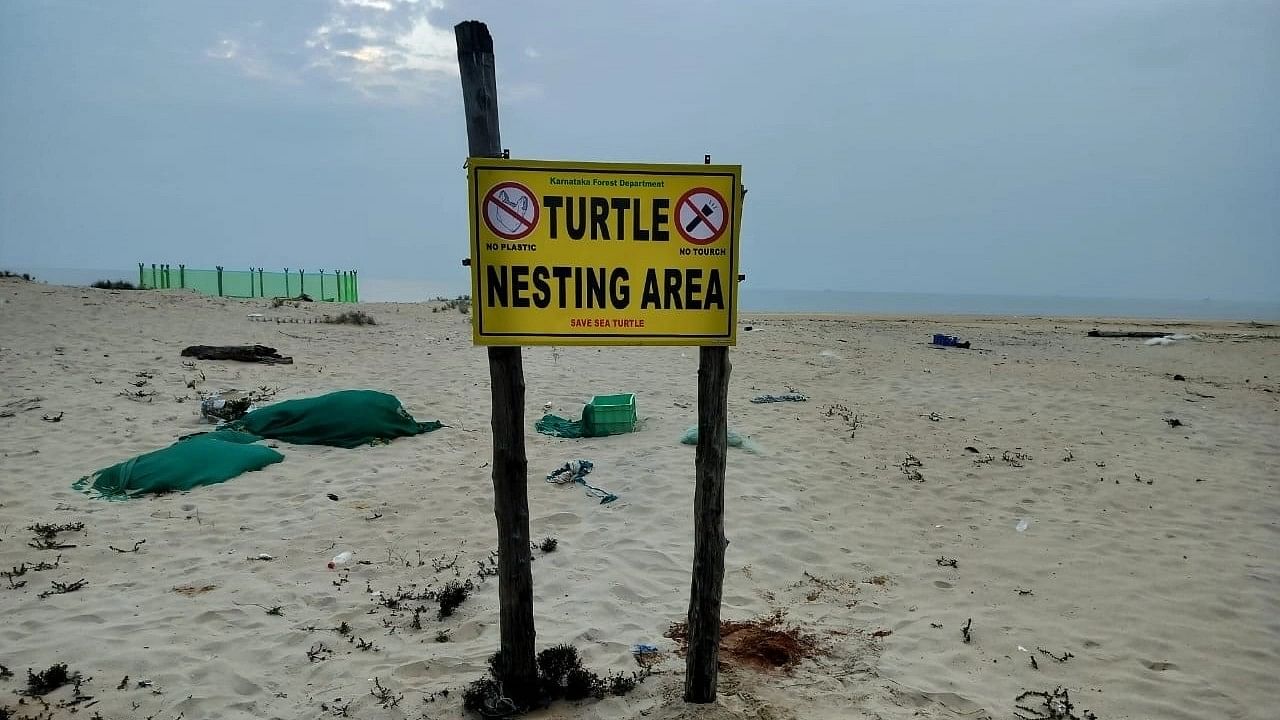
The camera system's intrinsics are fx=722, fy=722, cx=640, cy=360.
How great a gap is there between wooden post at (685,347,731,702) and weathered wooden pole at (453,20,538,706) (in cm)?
82

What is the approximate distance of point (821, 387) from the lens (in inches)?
512

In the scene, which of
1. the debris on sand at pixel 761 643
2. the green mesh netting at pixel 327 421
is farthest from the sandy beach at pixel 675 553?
the green mesh netting at pixel 327 421

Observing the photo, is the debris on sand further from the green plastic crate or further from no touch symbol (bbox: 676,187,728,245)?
the green plastic crate

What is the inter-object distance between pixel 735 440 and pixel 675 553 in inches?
112

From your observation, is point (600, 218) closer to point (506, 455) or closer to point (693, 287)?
point (693, 287)

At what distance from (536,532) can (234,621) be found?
2.33 meters

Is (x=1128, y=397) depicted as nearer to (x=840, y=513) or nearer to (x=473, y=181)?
(x=840, y=513)

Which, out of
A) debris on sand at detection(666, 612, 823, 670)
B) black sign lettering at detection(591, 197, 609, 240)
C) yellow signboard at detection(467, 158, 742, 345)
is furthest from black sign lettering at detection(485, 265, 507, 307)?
debris on sand at detection(666, 612, 823, 670)

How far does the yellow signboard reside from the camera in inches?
129

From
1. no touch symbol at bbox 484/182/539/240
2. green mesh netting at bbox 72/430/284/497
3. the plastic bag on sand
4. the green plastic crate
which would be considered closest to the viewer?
no touch symbol at bbox 484/182/539/240

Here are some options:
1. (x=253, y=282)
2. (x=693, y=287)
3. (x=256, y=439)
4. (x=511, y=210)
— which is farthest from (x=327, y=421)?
(x=253, y=282)

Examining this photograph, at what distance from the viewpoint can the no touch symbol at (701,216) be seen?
11.0 feet

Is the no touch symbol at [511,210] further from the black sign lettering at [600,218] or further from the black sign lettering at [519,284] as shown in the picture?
the black sign lettering at [600,218]

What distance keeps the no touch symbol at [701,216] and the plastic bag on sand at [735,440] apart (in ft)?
16.8
